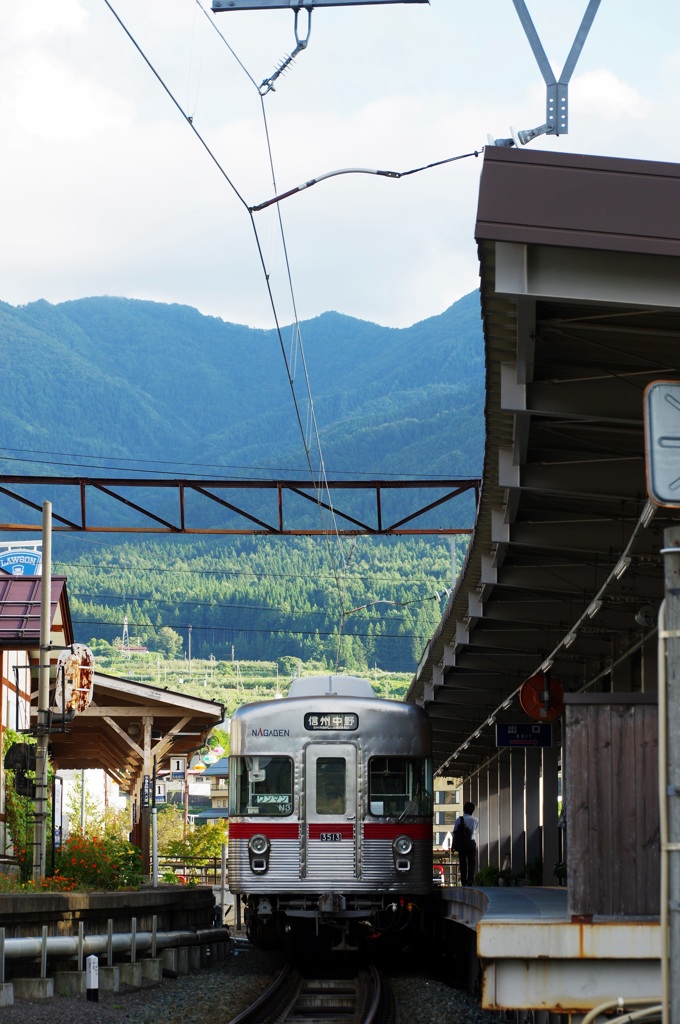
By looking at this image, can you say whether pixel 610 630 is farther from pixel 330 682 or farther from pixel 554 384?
pixel 554 384

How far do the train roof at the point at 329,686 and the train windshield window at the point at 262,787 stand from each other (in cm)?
157

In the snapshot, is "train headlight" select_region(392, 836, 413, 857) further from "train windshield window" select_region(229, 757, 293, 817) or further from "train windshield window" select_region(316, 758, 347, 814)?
"train windshield window" select_region(229, 757, 293, 817)

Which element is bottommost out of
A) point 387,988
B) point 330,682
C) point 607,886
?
point 387,988

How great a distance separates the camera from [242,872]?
59.9 ft

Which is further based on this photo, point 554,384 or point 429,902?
point 429,902

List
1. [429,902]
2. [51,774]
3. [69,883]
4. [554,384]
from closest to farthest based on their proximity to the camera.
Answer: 1. [554,384]
2. [69,883]
3. [429,902]
4. [51,774]

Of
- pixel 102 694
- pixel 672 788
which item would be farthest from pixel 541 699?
pixel 102 694

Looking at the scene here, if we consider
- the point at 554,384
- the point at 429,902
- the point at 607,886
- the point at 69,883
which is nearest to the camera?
the point at 607,886

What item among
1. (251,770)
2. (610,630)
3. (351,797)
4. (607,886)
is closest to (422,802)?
(351,797)

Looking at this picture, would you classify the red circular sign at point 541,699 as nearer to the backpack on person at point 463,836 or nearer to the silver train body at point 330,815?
the silver train body at point 330,815

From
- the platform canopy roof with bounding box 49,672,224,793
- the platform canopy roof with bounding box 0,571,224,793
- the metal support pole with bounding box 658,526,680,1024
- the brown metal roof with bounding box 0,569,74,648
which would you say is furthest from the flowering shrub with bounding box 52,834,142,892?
the metal support pole with bounding box 658,526,680,1024

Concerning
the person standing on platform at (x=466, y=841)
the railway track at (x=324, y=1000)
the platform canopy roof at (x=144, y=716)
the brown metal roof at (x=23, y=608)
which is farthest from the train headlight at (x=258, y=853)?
the platform canopy roof at (x=144, y=716)

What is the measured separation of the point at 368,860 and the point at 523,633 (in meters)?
4.11

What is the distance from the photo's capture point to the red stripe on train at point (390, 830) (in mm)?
18312
